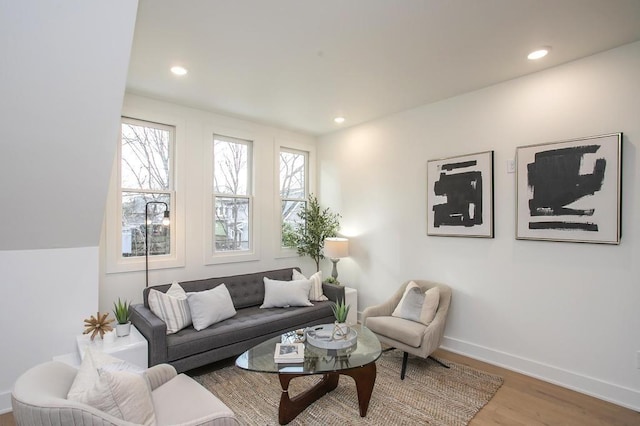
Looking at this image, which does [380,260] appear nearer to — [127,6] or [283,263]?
[283,263]

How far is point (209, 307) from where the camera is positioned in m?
3.13

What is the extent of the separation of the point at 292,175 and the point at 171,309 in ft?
8.83

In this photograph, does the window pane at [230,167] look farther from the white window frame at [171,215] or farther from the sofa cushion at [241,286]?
the sofa cushion at [241,286]

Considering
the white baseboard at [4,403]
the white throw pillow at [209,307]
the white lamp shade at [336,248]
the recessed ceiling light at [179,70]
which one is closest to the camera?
the white baseboard at [4,403]

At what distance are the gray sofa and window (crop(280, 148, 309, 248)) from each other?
80cm

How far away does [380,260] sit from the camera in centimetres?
430

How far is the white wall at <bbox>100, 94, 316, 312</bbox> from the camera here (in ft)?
11.3

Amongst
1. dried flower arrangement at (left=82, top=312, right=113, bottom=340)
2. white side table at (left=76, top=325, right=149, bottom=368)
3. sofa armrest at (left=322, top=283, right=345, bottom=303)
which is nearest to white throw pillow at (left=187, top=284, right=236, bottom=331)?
white side table at (left=76, top=325, right=149, bottom=368)

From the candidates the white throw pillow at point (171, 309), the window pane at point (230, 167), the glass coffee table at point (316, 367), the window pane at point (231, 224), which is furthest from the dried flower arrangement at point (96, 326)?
the window pane at point (230, 167)

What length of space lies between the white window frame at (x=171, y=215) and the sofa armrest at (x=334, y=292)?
70.5 inches

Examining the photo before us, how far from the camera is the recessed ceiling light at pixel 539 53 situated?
2.59 meters

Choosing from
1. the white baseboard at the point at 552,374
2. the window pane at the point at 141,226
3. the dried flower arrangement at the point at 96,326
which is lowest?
the white baseboard at the point at 552,374

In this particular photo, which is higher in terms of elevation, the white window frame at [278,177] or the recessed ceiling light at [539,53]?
the recessed ceiling light at [539,53]

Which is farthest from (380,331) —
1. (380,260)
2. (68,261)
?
(68,261)
